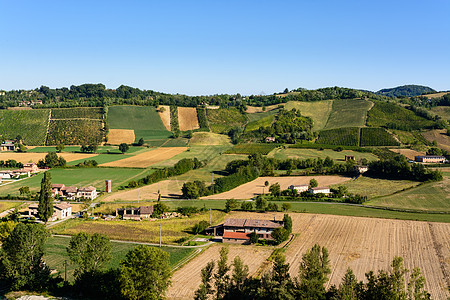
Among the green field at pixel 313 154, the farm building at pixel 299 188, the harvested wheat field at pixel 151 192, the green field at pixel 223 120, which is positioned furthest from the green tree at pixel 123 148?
the farm building at pixel 299 188

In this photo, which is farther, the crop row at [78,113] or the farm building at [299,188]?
the crop row at [78,113]

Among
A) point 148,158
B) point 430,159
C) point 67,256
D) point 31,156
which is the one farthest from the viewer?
point 148,158

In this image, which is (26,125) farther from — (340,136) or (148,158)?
(340,136)

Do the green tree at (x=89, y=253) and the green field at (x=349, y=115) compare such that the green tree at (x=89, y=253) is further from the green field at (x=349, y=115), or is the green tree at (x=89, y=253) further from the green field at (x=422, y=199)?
the green field at (x=349, y=115)

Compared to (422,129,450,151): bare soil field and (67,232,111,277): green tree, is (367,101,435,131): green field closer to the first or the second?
(422,129,450,151): bare soil field

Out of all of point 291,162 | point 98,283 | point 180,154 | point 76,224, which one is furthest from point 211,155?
point 98,283

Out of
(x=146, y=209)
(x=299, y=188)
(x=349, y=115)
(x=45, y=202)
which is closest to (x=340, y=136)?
(x=349, y=115)
